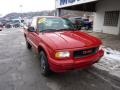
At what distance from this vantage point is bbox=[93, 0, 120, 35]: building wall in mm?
13620

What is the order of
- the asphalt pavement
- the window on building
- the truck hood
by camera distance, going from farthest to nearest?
the window on building, the asphalt pavement, the truck hood

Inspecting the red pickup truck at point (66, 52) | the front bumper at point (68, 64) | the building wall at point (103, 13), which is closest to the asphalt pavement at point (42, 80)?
the red pickup truck at point (66, 52)

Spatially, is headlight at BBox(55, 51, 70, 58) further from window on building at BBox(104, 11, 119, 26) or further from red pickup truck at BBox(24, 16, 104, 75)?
window on building at BBox(104, 11, 119, 26)

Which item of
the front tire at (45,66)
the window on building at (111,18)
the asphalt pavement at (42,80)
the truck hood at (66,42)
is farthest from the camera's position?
the window on building at (111,18)

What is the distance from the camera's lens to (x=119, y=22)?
13266 millimetres

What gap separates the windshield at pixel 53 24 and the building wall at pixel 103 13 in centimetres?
877

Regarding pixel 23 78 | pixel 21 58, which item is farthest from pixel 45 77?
pixel 21 58

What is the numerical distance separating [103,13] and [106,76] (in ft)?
38.5

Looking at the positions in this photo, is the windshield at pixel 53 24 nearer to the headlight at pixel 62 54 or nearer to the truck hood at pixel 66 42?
the truck hood at pixel 66 42

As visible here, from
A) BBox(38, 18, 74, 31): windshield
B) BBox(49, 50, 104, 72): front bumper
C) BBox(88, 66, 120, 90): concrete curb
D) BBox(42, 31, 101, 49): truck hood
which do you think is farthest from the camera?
BBox(38, 18, 74, 31): windshield

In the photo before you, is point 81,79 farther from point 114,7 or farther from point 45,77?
point 114,7

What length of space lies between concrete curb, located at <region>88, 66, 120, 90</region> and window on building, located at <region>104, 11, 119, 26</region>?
31.7ft

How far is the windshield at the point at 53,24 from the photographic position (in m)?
5.48

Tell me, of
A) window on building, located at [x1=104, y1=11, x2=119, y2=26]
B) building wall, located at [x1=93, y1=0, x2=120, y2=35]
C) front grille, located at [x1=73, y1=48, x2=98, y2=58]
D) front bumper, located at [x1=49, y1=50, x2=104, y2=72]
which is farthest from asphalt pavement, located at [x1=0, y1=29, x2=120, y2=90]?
window on building, located at [x1=104, y1=11, x2=119, y2=26]
